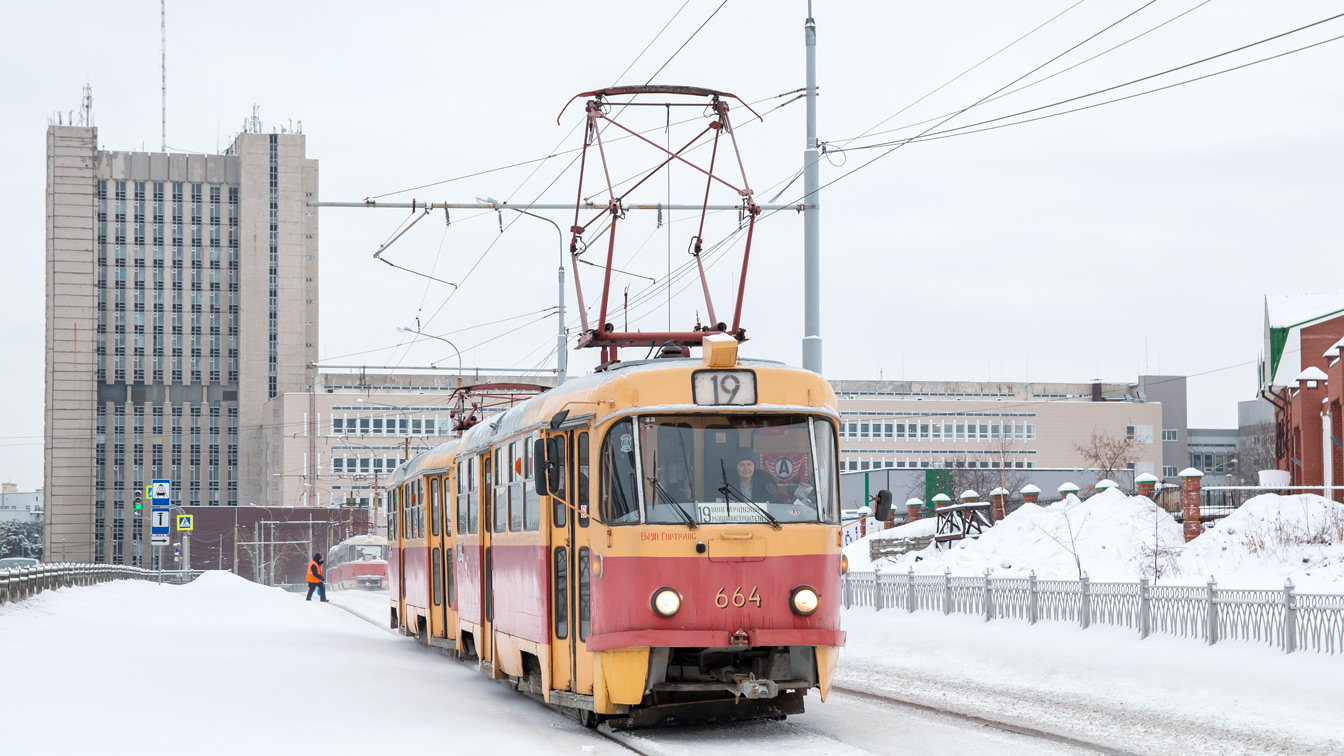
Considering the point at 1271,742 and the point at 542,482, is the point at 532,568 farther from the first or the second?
the point at 1271,742

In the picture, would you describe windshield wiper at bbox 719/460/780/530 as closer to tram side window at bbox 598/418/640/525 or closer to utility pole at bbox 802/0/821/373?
tram side window at bbox 598/418/640/525

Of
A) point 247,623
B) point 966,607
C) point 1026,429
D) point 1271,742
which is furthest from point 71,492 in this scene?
point 1271,742

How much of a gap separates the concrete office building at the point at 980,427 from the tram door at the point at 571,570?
117m

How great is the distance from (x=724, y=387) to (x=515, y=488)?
335cm

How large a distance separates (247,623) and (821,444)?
56.9 feet

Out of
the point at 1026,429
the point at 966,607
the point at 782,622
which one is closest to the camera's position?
the point at 782,622

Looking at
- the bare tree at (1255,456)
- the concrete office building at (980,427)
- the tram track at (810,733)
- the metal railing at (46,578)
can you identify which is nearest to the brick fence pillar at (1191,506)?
the tram track at (810,733)

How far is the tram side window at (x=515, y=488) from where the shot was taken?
1405 cm

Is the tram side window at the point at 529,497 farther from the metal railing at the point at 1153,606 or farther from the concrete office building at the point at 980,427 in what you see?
the concrete office building at the point at 980,427

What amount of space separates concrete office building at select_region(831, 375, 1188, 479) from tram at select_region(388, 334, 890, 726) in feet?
385

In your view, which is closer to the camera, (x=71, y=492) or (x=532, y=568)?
(x=532, y=568)

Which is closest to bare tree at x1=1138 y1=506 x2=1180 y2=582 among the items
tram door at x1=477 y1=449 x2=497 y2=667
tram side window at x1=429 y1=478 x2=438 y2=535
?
tram side window at x1=429 y1=478 x2=438 y2=535

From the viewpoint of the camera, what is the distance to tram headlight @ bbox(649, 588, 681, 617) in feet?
37.2

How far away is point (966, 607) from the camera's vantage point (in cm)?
2230
